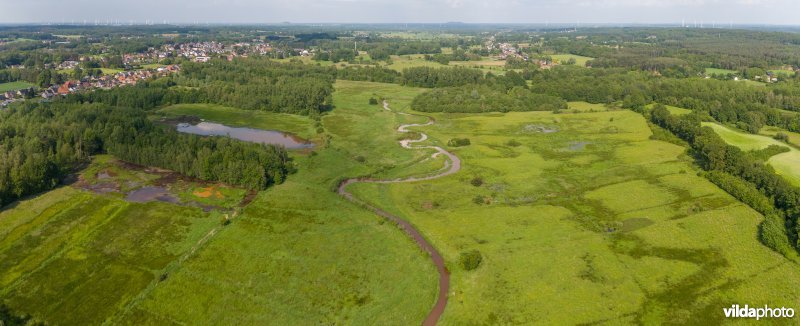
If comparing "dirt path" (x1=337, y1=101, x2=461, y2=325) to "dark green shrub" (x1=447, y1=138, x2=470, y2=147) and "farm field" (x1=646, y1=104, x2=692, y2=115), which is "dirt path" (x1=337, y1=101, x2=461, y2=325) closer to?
"dark green shrub" (x1=447, y1=138, x2=470, y2=147)

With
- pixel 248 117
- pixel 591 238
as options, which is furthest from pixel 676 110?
pixel 248 117

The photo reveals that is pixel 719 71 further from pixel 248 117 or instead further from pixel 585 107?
pixel 248 117

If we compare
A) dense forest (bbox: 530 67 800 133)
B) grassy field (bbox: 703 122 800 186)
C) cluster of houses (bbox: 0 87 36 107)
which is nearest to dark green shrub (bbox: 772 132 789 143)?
grassy field (bbox: 703 122 800 186)

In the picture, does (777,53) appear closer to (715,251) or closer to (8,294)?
(715,251)

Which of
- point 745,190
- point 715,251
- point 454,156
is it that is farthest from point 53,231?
point 745,190

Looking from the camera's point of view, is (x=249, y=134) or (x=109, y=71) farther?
(x=109, y=71)

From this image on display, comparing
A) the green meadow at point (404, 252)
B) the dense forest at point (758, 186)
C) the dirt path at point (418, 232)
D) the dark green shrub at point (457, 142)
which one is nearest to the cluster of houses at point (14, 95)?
the green meadow at point (404, 252)

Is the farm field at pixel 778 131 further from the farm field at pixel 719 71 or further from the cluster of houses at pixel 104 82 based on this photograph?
the cluster of houses at pixel 104 82
